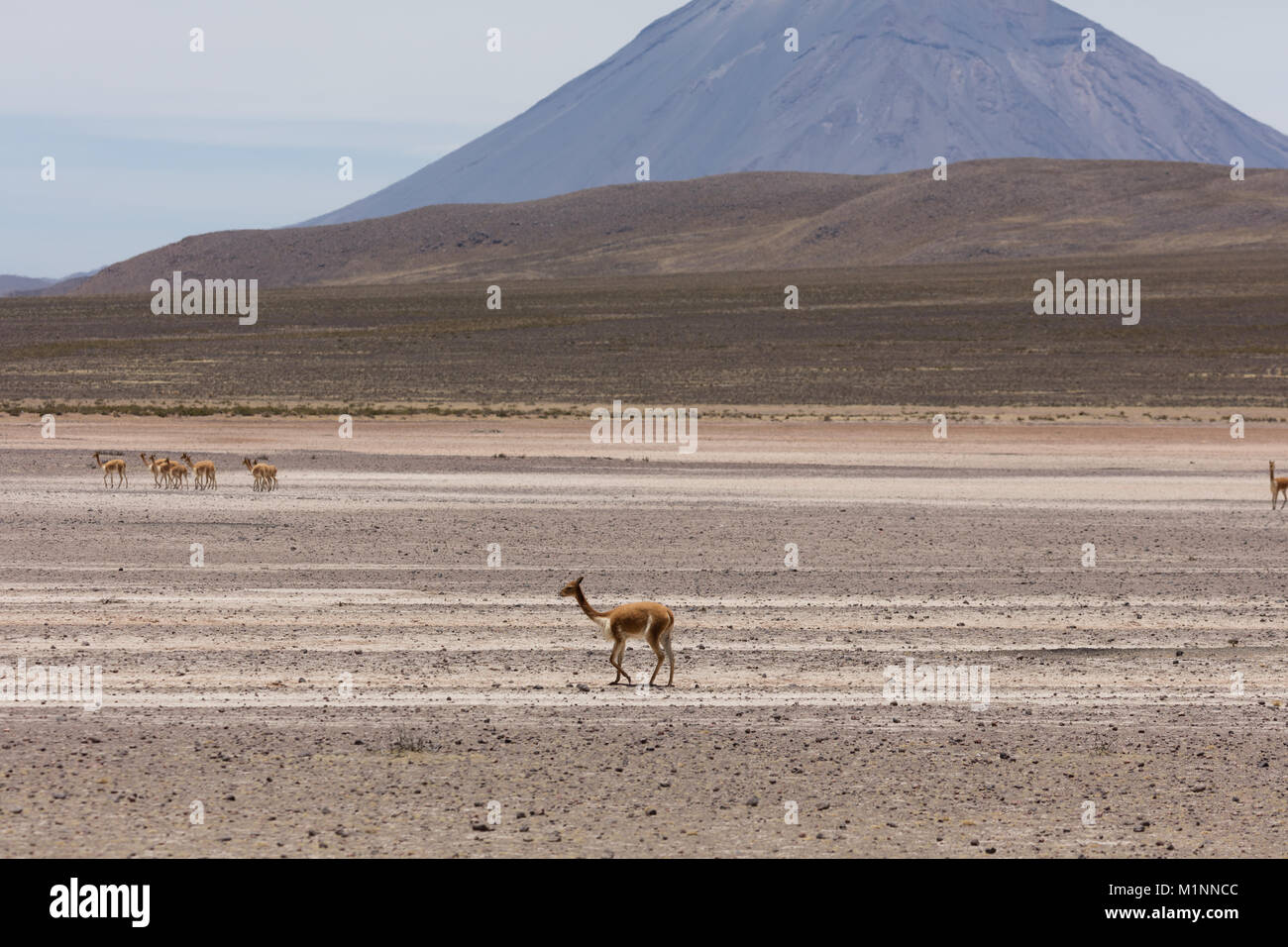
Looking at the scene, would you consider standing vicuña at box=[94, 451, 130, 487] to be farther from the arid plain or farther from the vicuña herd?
the arid plain

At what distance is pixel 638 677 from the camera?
9.91 metres

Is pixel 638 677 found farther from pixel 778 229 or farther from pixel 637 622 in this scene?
pixel 778 229

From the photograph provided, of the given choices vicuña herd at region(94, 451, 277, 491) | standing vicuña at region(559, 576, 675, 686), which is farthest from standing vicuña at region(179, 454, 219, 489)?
standing vicuña at region(559, 576, 675, 686)

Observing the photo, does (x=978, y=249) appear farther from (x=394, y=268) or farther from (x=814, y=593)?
(x=814, y=593)

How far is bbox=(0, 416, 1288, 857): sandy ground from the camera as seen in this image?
22.3 ft

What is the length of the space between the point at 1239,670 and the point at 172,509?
1429 centimetres

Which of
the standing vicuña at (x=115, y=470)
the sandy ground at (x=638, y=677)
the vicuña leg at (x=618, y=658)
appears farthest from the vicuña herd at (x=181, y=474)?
the vicuña leg at (x=618, y=658)

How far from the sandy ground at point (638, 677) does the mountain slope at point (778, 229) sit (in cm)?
10395

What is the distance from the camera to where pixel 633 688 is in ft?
31.0

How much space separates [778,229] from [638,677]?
13644cm

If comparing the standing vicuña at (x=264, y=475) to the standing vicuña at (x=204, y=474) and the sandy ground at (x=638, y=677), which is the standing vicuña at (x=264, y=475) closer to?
the sandy ground at (x=638, y=677)

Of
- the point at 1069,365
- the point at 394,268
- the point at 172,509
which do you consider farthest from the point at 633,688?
the point at 394,268

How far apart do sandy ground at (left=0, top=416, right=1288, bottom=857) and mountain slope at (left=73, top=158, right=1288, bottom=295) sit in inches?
4092

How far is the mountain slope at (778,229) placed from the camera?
125 metres
